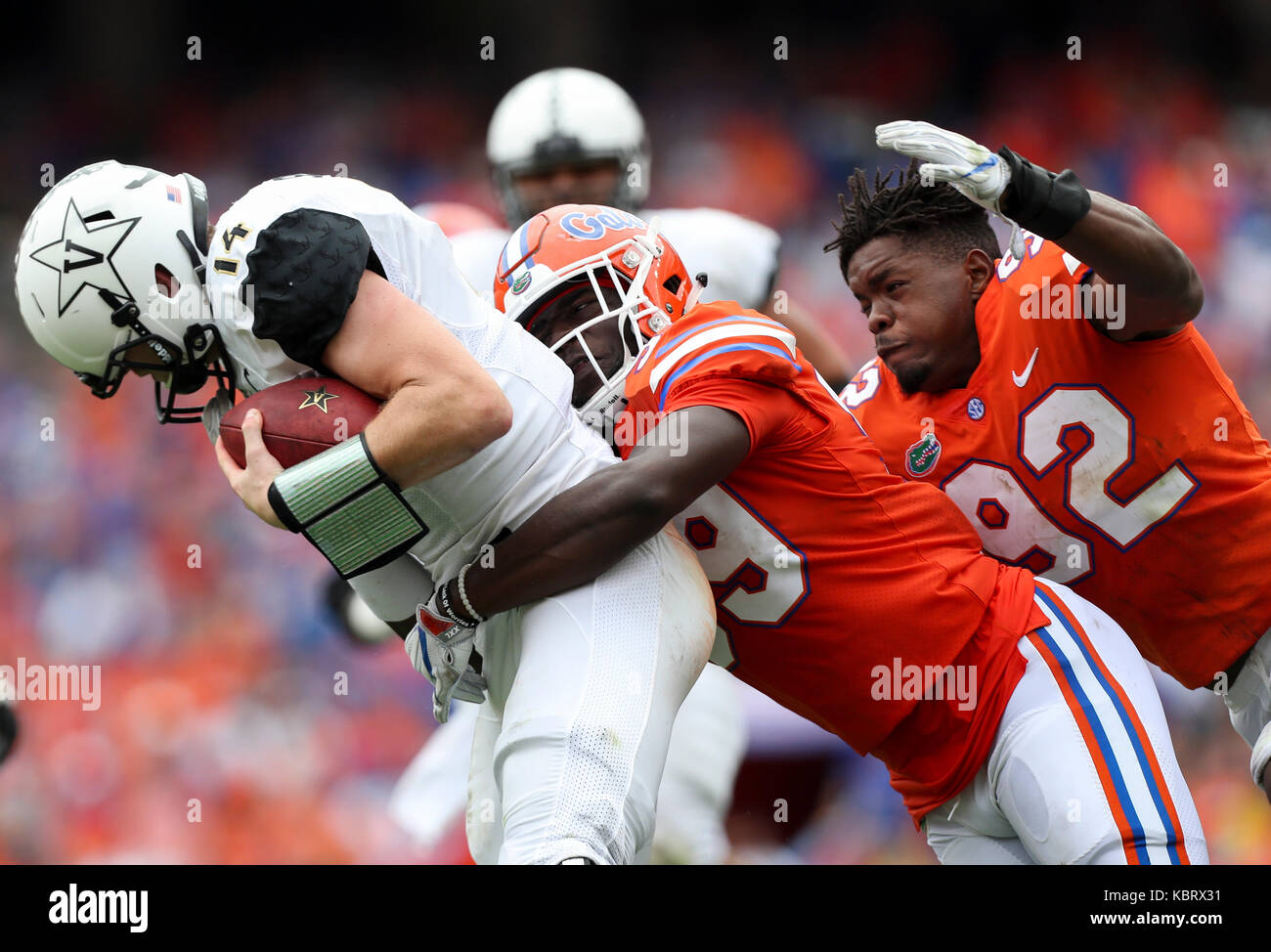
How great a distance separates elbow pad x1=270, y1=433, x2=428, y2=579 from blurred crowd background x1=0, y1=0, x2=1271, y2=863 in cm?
329

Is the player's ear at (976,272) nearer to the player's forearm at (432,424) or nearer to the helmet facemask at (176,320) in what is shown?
the player's forearm at (432,424)

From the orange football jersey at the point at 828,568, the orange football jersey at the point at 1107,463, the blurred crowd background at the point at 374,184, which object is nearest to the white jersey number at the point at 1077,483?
the orange football jersey at the point at 1107,463

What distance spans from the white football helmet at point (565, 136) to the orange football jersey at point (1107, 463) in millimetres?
1680

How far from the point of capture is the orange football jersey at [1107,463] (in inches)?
109

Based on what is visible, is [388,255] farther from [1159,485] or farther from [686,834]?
[686,834]

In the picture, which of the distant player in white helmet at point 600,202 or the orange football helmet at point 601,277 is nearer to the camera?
the orange football helmet at point 601,277

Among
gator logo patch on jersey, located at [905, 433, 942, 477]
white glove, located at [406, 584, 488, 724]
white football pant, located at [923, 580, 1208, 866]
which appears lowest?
white football pant, located at [923, 580, 1208, 866]

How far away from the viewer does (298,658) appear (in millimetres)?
5680

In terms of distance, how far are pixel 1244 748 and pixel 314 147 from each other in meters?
4.68

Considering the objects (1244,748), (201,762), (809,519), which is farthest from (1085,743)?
(201,762)

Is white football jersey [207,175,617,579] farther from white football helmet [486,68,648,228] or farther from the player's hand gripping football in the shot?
white football helmet [486,68,648,228]

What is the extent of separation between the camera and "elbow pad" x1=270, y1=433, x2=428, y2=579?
2096mm

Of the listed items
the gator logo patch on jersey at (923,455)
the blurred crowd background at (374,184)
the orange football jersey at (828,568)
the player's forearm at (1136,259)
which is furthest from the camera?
the blurred crowd background at (374,184)

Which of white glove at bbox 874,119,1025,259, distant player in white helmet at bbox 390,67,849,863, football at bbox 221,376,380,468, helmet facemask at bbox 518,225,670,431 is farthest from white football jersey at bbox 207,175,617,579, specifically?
distant player in white helmet at bbox 390,67,849,863
